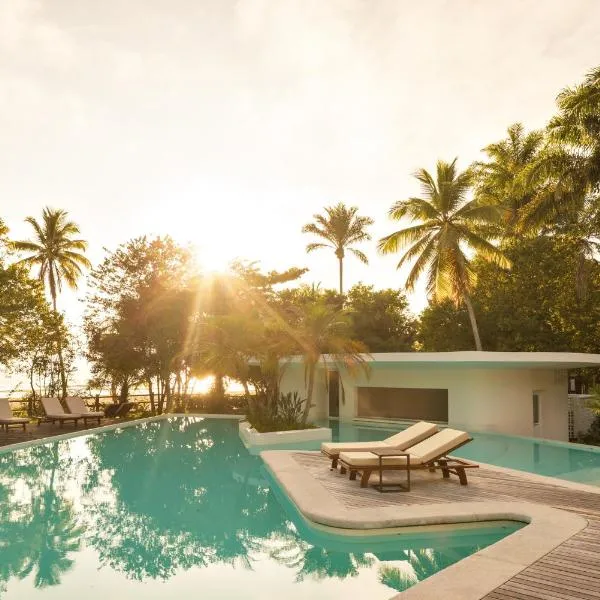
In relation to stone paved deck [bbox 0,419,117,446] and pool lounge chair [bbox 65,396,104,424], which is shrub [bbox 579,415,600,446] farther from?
pool lounge chair [bbox 65,396,104,424]

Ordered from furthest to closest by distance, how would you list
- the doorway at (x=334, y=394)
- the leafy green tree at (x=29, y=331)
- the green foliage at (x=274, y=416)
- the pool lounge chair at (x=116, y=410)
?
the doorway at (x=334, y=394)
the pool lounge chair at (x=116, y=410)
the leafy green tree at (x=29, y=331)
the green foliage at (x=274, y=416)

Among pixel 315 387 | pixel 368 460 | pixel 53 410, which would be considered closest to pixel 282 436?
pixel 368 460

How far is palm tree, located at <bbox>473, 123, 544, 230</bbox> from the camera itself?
31625 mm

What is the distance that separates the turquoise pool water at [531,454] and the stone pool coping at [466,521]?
8.86ft

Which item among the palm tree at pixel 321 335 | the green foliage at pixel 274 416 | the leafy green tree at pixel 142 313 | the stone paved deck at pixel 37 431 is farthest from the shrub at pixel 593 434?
the stone paved deck at pixel 37 431

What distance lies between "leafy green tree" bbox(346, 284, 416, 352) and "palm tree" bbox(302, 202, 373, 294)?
3766 mm

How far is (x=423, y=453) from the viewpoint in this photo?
1035cm

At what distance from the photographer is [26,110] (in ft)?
41.3

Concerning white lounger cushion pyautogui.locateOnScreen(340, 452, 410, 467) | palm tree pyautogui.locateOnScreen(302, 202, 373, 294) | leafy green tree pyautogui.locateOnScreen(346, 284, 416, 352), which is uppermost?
palm tree pyautogui.locateOnScreen(302, 202, 373, 294)

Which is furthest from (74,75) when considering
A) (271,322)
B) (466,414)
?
(466,414)

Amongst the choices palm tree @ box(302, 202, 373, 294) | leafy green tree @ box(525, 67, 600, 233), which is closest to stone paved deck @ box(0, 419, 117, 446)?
leafy green tree @ box(525, 67, 600, 233)

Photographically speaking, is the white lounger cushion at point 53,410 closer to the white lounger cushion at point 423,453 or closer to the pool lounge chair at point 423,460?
the pool lounge chair at point 423,460

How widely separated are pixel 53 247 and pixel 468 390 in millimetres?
25698

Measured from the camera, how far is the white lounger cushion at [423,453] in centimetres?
989
